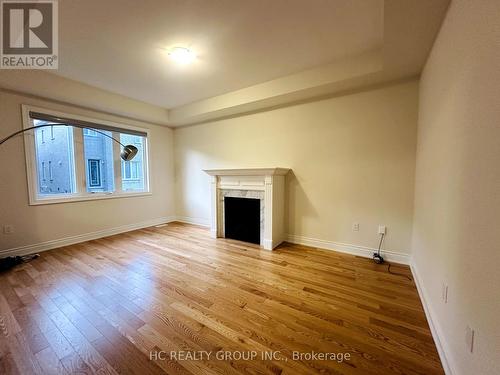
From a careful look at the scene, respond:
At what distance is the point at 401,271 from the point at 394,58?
2433 millimetres

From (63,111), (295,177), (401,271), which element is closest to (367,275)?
(401,271)

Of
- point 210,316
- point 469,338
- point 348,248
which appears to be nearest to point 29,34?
point 210,316

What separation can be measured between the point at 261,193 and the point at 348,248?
1.55m

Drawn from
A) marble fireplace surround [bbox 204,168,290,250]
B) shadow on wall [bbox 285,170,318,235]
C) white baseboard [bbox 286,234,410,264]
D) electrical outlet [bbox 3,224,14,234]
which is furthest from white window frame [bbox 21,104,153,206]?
white baseboard [bbox 286,234,410,264]

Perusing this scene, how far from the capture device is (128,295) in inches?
77.5

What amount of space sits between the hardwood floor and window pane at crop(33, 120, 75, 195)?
4.00 feet

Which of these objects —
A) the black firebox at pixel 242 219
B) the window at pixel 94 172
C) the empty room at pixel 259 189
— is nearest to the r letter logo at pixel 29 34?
the empty room at pixel 259 189

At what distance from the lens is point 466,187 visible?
108 cm

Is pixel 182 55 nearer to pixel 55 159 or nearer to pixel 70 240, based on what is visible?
pixel 55 159

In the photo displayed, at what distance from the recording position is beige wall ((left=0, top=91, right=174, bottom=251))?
2782mm

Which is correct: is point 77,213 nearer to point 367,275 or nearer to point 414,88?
point 367,275

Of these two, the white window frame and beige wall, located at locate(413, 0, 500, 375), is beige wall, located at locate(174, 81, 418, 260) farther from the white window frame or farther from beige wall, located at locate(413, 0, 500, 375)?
the white window frame

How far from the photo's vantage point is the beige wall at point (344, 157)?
2.58 meters

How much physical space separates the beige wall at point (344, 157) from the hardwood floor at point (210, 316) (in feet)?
1.89
